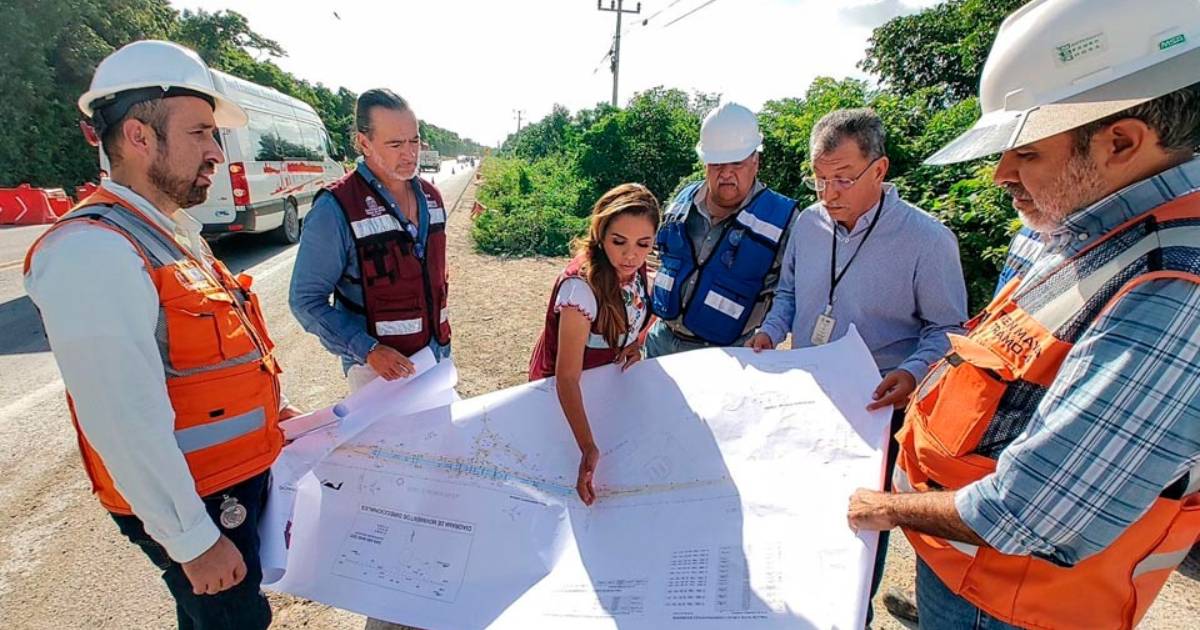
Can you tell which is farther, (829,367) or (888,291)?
(888,291)

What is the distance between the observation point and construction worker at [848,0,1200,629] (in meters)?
0.90

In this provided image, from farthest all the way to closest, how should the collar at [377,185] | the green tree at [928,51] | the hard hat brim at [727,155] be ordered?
1. the green tree at [928,51]
2. the hard hat brim at [727,155]
3. the collar at [377,185]

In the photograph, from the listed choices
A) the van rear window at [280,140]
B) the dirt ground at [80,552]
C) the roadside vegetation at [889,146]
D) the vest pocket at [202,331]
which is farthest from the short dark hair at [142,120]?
the van rear window at [280,140]

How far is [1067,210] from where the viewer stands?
109 centimetres

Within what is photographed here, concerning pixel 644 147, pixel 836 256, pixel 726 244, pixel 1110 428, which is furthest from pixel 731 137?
pixel 644 147

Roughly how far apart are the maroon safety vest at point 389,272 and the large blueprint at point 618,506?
39 centimetres

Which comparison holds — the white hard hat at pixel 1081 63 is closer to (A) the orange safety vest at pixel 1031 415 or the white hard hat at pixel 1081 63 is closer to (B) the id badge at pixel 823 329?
(A) the orange safety vest at pixel 1031 415

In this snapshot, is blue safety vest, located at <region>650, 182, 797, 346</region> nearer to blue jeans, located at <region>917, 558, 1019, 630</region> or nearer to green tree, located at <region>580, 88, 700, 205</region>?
blue jeans, located at <region>917, 558, 1019, 630</region>

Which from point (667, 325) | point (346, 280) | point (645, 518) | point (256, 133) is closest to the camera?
point (645, 518)

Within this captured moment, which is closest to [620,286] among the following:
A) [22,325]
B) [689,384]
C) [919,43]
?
[689,384]

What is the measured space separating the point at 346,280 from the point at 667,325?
1.62m

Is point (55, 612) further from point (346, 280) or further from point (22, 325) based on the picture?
point (22, 325)

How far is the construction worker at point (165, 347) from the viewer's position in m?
1.19

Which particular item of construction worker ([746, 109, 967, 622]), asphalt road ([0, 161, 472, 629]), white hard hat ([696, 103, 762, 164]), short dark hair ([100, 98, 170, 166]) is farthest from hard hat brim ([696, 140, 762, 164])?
asphalt road ([0, 161, 472, 629])
